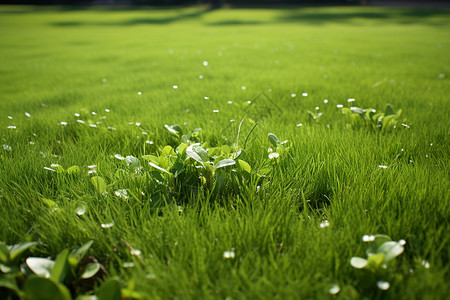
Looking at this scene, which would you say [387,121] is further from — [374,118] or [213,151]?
[213,151]

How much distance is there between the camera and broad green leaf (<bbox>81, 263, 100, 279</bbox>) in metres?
0.99

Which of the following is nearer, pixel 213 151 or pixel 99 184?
pixel 99 184

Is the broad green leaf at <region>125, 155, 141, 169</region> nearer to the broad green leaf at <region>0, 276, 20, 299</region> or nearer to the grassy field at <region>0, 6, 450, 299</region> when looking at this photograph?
the grassy field at <region>0, 6, 450, 299</region>

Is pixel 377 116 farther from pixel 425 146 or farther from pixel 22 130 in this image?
pixel 22 130

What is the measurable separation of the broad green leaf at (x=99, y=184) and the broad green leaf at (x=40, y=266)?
0.45 meters

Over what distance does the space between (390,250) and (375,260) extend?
87 mm

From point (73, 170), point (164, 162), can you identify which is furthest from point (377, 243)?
point (73, 170)

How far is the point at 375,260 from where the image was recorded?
945 mm

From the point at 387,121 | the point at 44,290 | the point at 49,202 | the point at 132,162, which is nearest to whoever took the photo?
the point at 44,290

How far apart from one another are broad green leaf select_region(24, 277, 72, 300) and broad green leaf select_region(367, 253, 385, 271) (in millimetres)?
936

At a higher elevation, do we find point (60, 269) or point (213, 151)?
point (213, 151)

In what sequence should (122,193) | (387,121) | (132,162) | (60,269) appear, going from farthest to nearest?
(387,121)
(132,162)
(122,193)
(60,269)

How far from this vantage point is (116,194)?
1.36 metres

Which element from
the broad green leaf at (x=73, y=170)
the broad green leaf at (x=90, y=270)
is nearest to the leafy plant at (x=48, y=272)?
the broad green leaf at (x=90, y=270)
